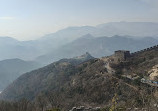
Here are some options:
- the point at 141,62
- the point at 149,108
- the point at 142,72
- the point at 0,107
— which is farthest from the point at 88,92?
the point at 149,108

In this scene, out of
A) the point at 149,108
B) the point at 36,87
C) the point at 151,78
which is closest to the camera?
the point at 149,108

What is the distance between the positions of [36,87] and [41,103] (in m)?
119

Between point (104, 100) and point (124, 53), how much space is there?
45.3 m

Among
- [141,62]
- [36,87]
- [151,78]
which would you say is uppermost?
[141,62]

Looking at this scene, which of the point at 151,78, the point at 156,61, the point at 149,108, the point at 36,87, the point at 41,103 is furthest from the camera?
the point at 36,87

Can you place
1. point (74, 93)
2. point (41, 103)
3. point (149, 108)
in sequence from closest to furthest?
point (149, 108), point (41, 103), point (74, 93)

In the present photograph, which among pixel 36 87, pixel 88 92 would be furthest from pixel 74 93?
pixel 36 87

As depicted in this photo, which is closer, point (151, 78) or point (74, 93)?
point (151, 78)

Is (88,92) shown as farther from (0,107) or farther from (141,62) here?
(0,107)

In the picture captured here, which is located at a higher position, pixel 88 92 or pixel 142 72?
pixel 142 72

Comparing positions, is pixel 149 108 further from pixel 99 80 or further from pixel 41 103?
pixel 99 80

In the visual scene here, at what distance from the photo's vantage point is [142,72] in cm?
7912

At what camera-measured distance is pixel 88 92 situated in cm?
8550

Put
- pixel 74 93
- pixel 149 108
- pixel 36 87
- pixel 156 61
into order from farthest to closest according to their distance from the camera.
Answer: pixel 36 87
pixel 74 93
pixel 156 61
pixel 149 108
